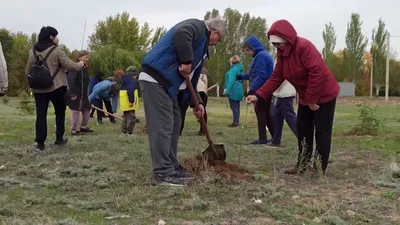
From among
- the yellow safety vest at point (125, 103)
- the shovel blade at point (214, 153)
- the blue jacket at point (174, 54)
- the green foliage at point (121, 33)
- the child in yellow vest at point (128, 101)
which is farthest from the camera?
the green foliage at point (121, 33)

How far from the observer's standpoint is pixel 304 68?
5871 millimetres

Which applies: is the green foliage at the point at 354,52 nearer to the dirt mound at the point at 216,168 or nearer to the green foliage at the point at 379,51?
the green foliage at the point at 379,51

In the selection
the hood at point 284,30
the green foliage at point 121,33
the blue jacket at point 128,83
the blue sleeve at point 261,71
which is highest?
the green foliage at point 121,33

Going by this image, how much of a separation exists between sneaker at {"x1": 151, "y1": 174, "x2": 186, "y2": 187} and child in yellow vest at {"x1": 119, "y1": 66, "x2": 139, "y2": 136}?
541cm

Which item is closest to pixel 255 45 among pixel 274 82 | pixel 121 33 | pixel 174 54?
pixel 274 82

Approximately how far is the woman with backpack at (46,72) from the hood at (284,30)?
10.9ft

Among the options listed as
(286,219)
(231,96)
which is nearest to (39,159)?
(286,219)

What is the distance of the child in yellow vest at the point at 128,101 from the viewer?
1091 cm

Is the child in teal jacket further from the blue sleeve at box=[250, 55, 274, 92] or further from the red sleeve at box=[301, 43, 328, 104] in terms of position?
the red sleeve at box=[301, 43, 328, 104]

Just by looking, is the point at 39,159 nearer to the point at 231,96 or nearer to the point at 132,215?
the point at 132,215

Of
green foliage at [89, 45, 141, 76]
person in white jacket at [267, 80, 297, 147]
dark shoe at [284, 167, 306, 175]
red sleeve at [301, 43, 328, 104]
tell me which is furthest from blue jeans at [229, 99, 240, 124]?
green foliage at [89, 45, 141, 76]

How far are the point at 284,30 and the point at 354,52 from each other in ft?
199

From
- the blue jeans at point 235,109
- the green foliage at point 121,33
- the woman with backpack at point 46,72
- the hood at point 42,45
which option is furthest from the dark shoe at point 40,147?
the green foliage at point 121,33

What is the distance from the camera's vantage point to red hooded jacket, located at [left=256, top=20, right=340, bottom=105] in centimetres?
577
